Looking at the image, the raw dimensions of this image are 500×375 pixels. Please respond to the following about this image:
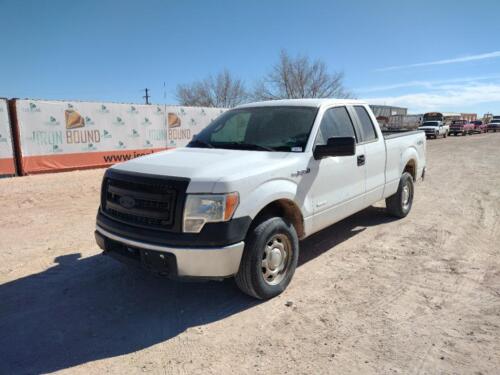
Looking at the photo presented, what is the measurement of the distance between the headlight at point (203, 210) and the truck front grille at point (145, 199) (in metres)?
0.07

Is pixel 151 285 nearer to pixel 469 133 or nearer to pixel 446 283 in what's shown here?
→ pixel 446 283

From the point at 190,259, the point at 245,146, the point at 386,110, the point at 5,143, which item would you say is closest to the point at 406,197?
the point at 245,146

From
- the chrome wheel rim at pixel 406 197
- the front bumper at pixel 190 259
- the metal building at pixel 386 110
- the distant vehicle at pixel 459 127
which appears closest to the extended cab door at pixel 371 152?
the chrome wheel rim at pixel 406 197

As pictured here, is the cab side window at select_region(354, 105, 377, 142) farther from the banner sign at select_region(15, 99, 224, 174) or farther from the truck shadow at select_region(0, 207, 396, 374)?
the banner sign at select_region(15, 99, 224, 174)

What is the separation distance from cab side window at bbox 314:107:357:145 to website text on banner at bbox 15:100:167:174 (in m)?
10.5

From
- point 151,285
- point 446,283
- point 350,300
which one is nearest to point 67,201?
point 151,285

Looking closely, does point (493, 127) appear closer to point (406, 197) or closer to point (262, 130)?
point (406, 197)

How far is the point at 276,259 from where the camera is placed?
380 centimetres

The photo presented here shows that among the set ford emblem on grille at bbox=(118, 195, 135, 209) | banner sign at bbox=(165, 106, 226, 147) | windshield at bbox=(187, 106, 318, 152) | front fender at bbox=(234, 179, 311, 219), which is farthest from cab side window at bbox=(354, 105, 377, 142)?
banner sign at bbox=(165, 106, 226, 147)

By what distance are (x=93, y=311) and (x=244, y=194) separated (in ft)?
6.02

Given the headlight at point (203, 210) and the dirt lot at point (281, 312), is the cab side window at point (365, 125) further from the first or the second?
the headlight at point (203, 210)

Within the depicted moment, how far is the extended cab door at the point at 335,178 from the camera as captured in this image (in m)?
4.25

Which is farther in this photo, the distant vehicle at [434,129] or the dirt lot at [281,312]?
the distant vehicle at [434,129]

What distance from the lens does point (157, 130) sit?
51.2 ft
